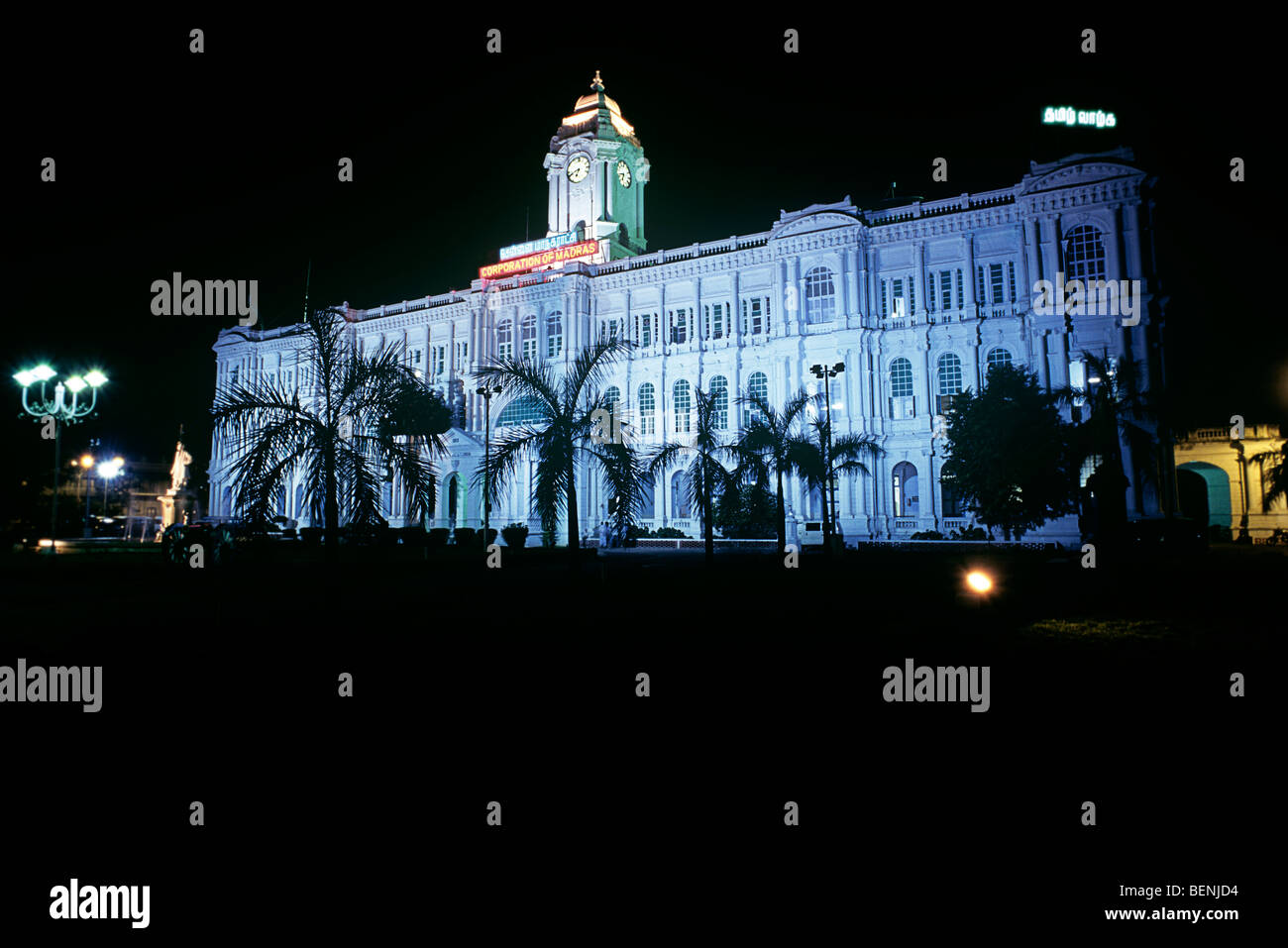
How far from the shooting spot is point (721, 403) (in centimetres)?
4469

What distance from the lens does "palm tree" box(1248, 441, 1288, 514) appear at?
124 feet

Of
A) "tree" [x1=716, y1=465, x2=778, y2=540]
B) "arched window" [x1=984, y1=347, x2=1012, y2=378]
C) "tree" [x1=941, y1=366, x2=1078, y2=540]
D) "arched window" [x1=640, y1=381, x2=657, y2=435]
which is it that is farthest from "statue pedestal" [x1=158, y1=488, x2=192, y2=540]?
"arched window" [x1=984, y1=347, x2=1012, y2=378]

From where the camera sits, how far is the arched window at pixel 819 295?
41031 mm

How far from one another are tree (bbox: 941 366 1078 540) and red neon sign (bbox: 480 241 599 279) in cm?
→ 2919

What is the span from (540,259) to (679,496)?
1998 centimetres

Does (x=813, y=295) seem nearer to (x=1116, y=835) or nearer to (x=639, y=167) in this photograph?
(x=639, y=167)

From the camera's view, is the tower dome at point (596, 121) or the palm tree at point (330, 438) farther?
the tower dome at point (596, 121)

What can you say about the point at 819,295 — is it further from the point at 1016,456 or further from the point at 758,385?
the point at 1016,456

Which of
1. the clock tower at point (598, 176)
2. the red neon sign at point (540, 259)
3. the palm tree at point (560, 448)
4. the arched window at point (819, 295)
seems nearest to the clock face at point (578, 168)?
the clock tower at point (598, 176)

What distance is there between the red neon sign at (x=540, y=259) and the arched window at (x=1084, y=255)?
92.8ft

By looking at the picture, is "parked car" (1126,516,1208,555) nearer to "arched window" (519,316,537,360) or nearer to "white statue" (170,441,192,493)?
"arched window" (519,316,537,360)

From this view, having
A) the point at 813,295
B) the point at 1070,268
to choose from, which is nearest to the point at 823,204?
the point at 813,295

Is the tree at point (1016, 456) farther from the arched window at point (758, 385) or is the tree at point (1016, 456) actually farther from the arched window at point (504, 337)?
the arched window at point (504, 337)
